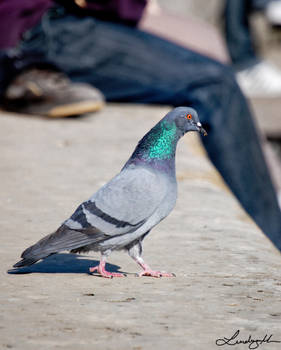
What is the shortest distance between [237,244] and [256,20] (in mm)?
9794

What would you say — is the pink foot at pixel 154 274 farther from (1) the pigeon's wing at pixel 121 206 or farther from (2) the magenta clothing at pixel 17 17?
(2) the magenta clothing at pixel 17 17

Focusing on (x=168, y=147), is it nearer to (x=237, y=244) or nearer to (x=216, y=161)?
(x=237, y=244)

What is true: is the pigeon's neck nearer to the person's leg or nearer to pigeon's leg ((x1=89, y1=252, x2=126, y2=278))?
pigeon's leg ((x1=89, y1=252, x2=126, y2=278))

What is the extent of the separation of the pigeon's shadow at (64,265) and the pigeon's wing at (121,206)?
0.25m

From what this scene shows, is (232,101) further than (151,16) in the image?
No

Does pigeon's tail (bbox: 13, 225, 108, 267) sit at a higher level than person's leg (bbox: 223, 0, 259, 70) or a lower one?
lower

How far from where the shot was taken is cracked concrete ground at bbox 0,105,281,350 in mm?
2389

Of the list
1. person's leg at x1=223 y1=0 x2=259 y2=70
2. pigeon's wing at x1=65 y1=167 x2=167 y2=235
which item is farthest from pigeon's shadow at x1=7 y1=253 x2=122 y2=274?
person's leg at x1=223 y1=0 x2=259 y2=70

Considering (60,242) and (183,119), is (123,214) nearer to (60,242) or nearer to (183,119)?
(60,242)

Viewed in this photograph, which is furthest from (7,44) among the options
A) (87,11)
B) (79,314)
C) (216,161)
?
(79,314)

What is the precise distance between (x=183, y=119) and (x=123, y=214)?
0.44 meters

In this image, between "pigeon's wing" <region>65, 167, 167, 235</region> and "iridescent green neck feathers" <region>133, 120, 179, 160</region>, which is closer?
"pigeon's wing" <region>65, 167, 167, 235</region>

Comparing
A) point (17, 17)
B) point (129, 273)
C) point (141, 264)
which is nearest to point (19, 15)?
point (17, 17)

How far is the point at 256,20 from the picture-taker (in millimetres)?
12852
